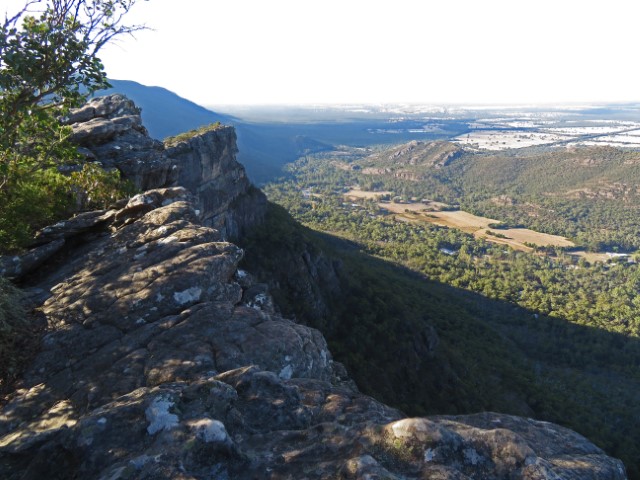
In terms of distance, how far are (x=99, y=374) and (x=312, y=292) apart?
158 feet

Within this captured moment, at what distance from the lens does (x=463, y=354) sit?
6216 cm

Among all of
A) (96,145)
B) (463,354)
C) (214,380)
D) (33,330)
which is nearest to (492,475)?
(214,380)

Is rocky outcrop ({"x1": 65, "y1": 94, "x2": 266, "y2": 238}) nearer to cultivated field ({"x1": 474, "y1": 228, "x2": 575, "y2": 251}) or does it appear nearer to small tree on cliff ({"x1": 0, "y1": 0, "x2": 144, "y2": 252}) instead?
small tree on cliff ({"x1": 0, "y1": 0, "x2": 144, "y2": 252})

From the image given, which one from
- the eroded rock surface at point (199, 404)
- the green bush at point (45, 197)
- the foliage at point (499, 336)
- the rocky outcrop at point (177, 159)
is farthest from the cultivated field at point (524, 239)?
the eroded rock surface at point (199, 404)

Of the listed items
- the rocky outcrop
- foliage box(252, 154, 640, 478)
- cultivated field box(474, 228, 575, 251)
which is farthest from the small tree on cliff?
cultivated field box(474, 228, 575, 251)

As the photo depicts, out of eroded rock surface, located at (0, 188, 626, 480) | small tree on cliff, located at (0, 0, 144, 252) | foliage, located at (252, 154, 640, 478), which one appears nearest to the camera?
eroded rock surface, located at (0, 188, 626, 480)

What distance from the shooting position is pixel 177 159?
47625 millimetres

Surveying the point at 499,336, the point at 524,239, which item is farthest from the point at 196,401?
the point at 524,239

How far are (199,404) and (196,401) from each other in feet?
0.34

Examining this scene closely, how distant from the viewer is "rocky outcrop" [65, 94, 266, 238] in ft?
84.6

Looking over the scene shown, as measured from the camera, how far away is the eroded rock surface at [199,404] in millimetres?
6074

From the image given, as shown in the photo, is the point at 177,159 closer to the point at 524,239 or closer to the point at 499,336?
the point at 499,336

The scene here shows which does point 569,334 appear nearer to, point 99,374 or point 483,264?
point 483,264

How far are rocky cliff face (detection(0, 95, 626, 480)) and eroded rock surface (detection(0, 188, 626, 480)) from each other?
0.03 meters
